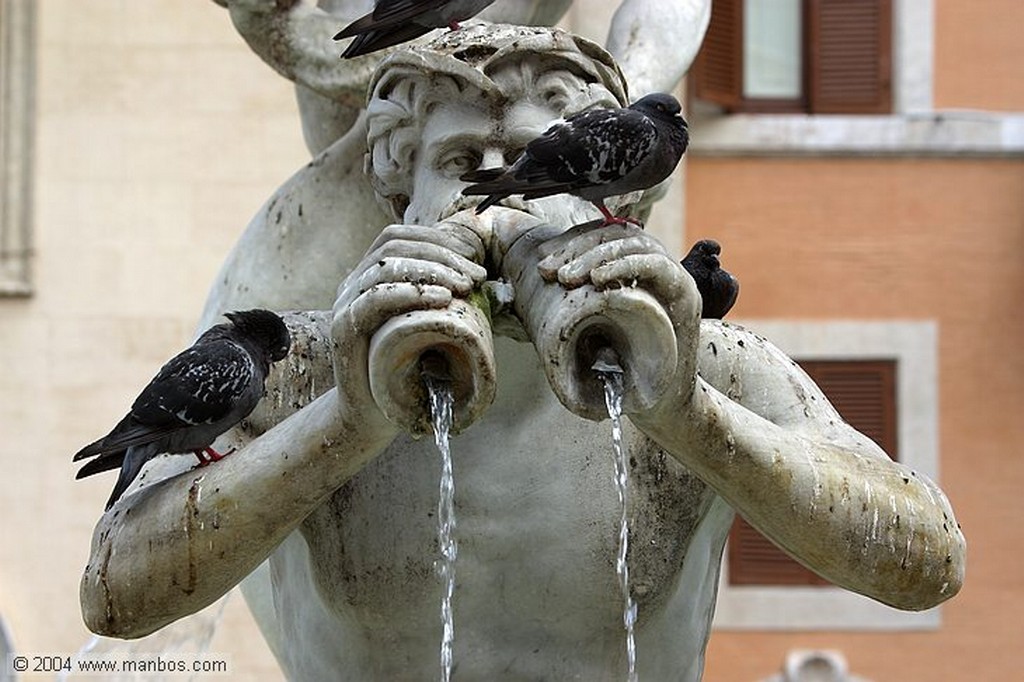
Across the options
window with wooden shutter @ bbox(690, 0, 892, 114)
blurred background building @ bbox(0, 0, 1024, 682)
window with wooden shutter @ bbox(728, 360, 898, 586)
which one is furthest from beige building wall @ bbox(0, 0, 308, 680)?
window with wooden shutter @ bbox(728, 360, 898, 586)

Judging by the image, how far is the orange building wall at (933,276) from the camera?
752 inches

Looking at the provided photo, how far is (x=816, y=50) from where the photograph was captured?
19.5 metres

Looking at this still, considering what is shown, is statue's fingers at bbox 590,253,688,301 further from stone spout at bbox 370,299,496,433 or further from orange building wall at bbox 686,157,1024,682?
orange building wall at bbox 686,157,1024,682

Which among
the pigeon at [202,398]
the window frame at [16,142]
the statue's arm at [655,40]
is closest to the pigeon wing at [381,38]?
the statue's arm at [655,40]

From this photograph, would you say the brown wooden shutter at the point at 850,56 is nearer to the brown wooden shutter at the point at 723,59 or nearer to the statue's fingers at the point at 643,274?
the brown wooden shutter at the point at 723,59

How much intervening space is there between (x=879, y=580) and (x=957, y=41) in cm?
1568

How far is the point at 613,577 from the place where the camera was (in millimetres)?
4117

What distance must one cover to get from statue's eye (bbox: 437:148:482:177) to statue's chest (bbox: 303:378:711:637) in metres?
0.32

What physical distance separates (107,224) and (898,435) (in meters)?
5.36

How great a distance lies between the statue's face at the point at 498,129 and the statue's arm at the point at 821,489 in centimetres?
33

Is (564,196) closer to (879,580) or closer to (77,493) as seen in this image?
(879,580)

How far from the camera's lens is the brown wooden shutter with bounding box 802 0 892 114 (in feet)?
63.9

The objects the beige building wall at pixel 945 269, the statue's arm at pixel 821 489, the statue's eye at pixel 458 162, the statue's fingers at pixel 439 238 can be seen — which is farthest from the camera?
the beige building wall at pixel 945 269

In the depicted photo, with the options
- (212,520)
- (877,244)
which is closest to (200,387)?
(212,520)
